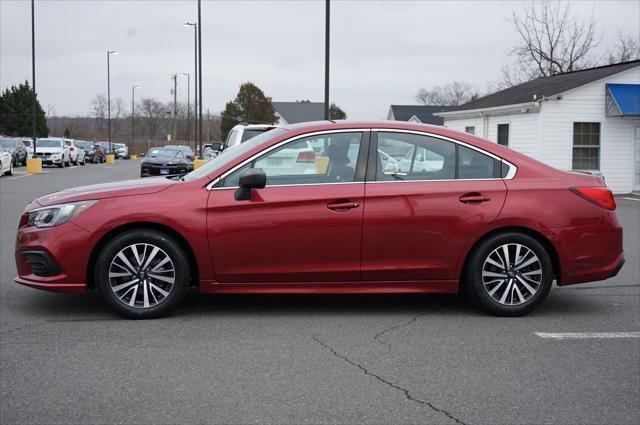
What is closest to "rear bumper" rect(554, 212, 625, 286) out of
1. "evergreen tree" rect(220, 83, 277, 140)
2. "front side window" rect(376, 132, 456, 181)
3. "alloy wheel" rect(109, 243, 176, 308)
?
"front side window" rect(376, 132, 456, 181)

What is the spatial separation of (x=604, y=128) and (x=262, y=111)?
6787cm

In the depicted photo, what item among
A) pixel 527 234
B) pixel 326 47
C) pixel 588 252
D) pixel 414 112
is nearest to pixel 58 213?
pixel 527 234

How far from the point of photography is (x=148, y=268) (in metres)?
6.26

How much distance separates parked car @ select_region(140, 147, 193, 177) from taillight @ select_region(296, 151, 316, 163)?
23.7m

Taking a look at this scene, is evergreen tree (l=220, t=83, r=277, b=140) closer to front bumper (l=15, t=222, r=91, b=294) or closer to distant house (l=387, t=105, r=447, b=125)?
distant house (l=387, t=105, r=447, b=125)

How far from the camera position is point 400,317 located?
6.63 m

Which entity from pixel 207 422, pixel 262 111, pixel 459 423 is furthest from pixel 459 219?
pixel 262 111

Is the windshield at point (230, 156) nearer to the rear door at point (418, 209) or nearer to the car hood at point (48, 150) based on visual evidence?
the rear door at point (418, 209)

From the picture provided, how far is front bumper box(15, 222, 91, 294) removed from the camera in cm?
619

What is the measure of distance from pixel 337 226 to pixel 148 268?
5.15ft

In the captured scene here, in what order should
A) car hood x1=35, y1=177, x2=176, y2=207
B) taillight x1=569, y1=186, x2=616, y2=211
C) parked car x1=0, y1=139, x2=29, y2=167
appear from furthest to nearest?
parked car x1=0, y1=139, x2=29, y2=167, taillight x1=569, y1=186, x2=616, y2=211, car hood x1=35, y1=177, x2=176, y2=207

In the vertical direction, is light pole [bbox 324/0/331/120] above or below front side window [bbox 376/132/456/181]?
above

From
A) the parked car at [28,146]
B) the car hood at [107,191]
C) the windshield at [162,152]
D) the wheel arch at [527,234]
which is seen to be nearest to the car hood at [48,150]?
the parked car at [28,146]

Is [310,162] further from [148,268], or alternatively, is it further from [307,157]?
[148,268]
